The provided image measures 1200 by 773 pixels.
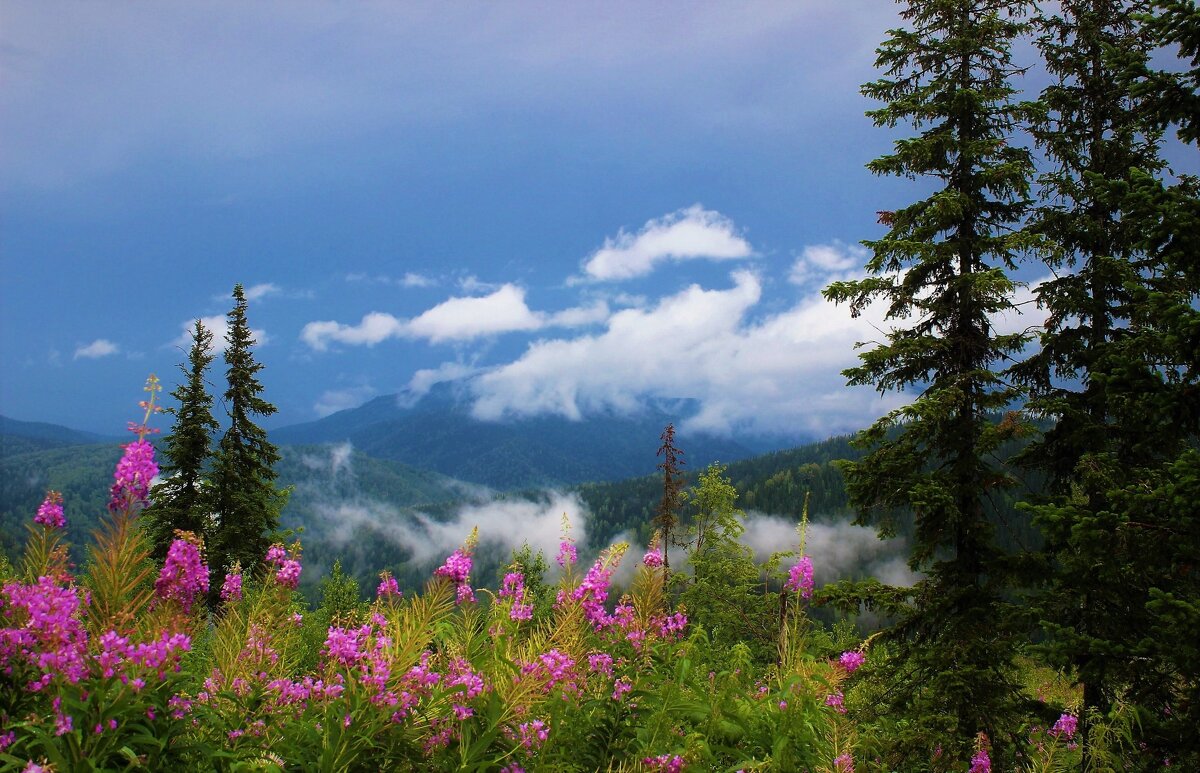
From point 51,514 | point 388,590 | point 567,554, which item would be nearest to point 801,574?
point 567,554

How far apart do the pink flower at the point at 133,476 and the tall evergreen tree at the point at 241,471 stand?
88.2ft

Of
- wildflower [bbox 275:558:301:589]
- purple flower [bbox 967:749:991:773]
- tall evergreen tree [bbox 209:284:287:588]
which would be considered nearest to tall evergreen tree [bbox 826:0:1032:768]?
purple flower [bbox 967:749:991:773]

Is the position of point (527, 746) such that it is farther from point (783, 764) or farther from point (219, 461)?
point (219, 461)

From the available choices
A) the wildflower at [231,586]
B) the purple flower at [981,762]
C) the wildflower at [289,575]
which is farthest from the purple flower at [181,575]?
the purple flower at [981,762]

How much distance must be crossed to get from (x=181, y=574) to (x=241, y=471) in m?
28.6

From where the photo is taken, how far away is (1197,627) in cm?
566

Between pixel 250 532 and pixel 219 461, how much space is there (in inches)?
130

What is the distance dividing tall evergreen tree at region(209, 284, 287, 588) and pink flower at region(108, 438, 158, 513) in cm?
2688

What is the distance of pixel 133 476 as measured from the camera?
2.71 meters

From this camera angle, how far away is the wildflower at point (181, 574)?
3236mm

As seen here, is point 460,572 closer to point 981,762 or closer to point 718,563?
point 981,762

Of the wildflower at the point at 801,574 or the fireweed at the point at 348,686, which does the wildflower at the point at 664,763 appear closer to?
the fireweed at the point at 348,686

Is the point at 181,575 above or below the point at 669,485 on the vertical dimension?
above

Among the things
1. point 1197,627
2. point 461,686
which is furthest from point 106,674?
point 1197,627
